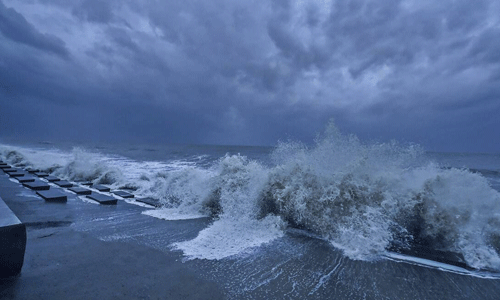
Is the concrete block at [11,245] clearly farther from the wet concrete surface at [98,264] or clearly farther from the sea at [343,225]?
the sea at [343,225]

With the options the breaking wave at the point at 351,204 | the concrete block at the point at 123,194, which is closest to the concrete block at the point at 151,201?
the breaking wave at the point at 351,204

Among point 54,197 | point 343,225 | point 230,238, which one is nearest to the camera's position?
point 230,238

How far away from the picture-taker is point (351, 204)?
510cm

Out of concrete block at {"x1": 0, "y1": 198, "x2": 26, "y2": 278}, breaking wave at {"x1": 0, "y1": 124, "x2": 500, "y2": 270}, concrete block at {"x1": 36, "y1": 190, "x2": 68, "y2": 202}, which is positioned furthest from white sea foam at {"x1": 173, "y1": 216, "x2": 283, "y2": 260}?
concrete block at {"x1": 36, "y1": 190, "x2": 68, "y2": 202}

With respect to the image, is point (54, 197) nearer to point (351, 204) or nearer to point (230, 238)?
point (230, 238)

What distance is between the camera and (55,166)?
13.4 m

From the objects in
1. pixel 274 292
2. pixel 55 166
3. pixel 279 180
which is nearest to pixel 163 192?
pixel 279 180

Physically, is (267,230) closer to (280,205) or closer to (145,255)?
(280,205)

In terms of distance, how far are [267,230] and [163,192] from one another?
428 cm

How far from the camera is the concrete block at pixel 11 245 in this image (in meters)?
2.46

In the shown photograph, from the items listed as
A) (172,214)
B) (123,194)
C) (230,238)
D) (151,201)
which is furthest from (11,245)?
(123,194)

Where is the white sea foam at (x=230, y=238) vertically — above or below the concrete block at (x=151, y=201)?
below

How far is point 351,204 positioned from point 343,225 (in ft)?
2.10

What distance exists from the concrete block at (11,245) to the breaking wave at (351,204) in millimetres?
1863
